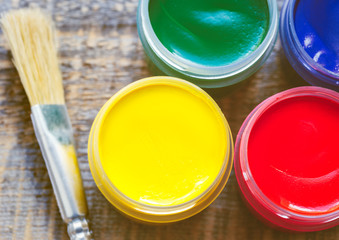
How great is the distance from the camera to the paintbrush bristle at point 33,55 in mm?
1216

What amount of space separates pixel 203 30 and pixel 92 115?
1.26 ft

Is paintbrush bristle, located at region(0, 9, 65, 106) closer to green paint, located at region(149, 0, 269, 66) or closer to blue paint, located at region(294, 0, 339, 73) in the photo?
green paint, located at region(149, 0, 269, 66)

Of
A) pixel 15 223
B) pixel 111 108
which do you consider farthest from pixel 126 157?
pixel 15 223

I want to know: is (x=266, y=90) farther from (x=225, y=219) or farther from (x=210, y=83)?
(x=225, y=219)

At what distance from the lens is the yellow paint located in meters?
1.12

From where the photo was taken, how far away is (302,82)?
128 cm

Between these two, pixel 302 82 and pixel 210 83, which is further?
pixel 302 82

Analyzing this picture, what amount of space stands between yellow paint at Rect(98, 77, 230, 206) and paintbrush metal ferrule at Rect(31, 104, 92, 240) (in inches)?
4.8

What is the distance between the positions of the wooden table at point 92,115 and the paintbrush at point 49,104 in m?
0.06

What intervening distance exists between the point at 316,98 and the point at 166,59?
39 centimetres

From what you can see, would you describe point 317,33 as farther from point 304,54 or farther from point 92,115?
point 92,115

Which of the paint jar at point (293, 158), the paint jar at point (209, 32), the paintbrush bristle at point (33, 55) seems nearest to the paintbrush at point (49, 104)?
the paintbrush bristle at point (33, 55)

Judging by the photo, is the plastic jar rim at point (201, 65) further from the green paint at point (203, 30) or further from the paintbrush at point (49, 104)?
the paintbrush at point (49, 104)

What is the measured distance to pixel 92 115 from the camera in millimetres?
1284
